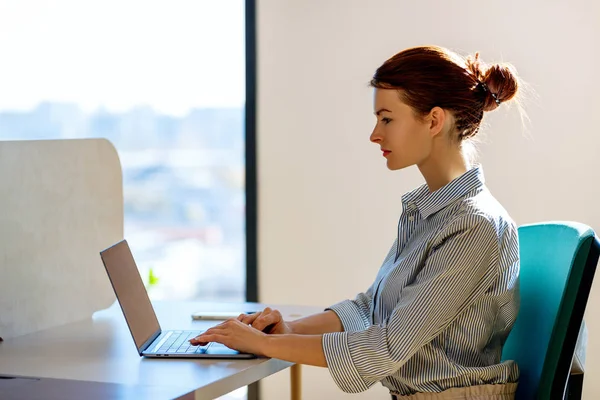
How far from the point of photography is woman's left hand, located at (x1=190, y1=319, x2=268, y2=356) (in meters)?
1.45

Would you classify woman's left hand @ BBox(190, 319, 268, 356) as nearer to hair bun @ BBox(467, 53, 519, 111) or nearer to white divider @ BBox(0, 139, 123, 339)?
white divider @ BBox(0, 139, 123, 339)

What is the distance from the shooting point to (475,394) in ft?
4.72

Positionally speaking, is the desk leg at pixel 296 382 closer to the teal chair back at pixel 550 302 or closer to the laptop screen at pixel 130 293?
the laptop screen at pixel 130 293

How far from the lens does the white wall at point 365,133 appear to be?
277 centimetres

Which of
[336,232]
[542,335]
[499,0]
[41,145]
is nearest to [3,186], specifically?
[41,145]

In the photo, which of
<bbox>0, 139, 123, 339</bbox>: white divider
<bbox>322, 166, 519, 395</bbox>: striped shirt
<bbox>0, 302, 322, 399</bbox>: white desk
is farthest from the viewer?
<bbox>0, 139, 123, 339</bbox>: white divider

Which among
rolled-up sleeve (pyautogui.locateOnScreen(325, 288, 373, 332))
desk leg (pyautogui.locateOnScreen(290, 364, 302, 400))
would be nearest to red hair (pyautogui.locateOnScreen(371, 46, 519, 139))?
rolled-up sleeve (pyautogui.locateOnScreen(325, 288, 373, 332))

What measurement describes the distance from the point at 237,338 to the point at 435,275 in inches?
14.9

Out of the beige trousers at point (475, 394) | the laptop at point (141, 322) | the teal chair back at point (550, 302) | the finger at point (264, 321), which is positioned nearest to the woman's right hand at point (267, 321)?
the finger at point (264, 321)

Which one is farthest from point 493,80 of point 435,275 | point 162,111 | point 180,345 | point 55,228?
point 162,111

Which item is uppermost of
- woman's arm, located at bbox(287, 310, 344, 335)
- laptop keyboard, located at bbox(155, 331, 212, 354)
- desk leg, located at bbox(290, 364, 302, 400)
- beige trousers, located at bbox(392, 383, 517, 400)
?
laptop keyboard, located at bbox(155, 331, 212, 354)

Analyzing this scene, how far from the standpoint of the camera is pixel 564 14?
276cm

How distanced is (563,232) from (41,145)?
1.16 meters

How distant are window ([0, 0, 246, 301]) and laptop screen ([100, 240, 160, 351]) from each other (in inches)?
58.2
